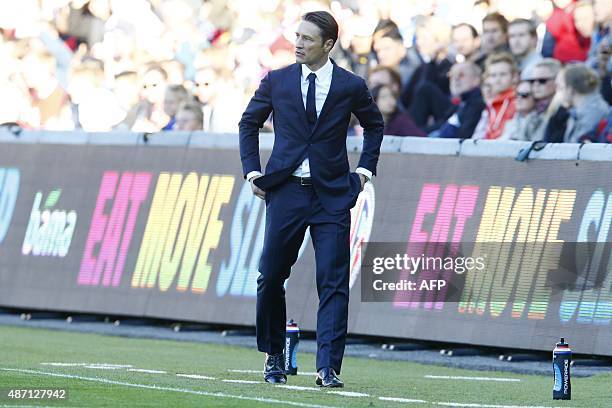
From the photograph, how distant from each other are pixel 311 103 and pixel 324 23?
1.62 ft

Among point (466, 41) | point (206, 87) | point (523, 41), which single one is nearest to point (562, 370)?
point (523, 41)

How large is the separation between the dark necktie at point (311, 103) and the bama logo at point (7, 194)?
29.9 feet

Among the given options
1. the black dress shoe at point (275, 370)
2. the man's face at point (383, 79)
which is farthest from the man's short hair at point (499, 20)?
the black dress shoe at point (275, 370)

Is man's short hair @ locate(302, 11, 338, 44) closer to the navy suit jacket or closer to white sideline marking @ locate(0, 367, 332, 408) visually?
the navy suit jacket

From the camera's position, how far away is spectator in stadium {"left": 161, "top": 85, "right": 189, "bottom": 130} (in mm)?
19688

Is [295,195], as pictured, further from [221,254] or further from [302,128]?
[221,254]

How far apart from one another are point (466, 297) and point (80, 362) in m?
3.55

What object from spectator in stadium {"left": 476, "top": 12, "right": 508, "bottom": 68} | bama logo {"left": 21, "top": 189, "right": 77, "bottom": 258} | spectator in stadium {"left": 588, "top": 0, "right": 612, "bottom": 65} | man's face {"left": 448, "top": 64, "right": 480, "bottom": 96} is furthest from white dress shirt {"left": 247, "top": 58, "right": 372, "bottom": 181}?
bama logo {"left": 21, "top": 189, "right": 77, "bottom": 258}

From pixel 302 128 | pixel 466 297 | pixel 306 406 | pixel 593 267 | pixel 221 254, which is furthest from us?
pixel 221 254

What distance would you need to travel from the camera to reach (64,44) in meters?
28.8

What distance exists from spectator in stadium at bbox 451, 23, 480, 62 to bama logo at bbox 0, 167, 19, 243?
503cm

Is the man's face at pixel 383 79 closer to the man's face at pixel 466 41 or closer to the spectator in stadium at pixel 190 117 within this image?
the man's face at pixel 466 41

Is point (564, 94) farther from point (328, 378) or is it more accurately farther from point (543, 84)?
point (328, 378)

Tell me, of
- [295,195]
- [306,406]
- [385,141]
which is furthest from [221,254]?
[306,406]
